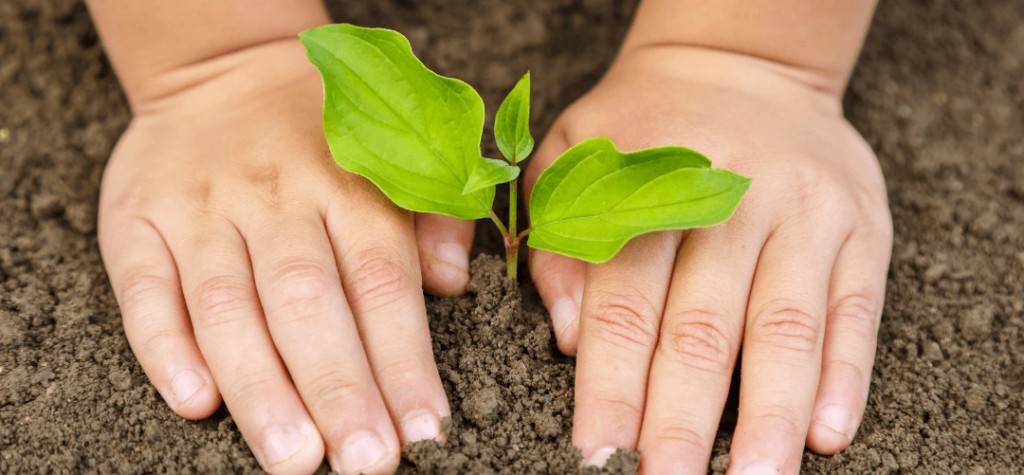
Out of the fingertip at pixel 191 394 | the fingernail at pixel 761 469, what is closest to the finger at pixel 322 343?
the fingertip at pixel 191 394

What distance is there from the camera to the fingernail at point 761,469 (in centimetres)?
110

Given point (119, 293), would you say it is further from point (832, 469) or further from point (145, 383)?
point (832, 469)

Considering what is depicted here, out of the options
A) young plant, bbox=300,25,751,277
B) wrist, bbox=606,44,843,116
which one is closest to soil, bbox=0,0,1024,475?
young plant, bbox=300,25,751,277

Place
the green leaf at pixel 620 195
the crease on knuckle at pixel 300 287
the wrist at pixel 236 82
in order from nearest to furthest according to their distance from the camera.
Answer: the green leaf at pixel 620 195, the crease on knuckle at pixel 300 287, the wrist at pixel 236 82

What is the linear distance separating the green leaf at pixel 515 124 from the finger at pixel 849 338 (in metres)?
0.72

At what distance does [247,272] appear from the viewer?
1270 mm

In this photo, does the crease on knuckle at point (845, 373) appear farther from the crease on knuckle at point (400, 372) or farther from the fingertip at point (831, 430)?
the crease on knuckle at point (400, 372)

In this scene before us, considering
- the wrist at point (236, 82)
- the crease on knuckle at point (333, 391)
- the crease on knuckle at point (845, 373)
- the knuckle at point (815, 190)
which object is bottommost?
the crease on knuckle at point (845, 373)

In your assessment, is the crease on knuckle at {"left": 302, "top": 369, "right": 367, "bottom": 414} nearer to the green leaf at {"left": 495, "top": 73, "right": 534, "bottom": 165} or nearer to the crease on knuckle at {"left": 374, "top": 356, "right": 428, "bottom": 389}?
the crease on knuckle at {"left": 374, "top": 356, "right": 428, "bottom": 389}

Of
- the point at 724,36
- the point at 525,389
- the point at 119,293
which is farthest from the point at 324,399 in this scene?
the point at 724,36

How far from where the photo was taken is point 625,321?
1.20 meters

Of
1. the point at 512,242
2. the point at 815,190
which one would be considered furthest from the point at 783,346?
the point at 512,242

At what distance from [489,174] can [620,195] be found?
0.75 feet

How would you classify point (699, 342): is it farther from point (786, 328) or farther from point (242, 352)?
point (242, 352)
